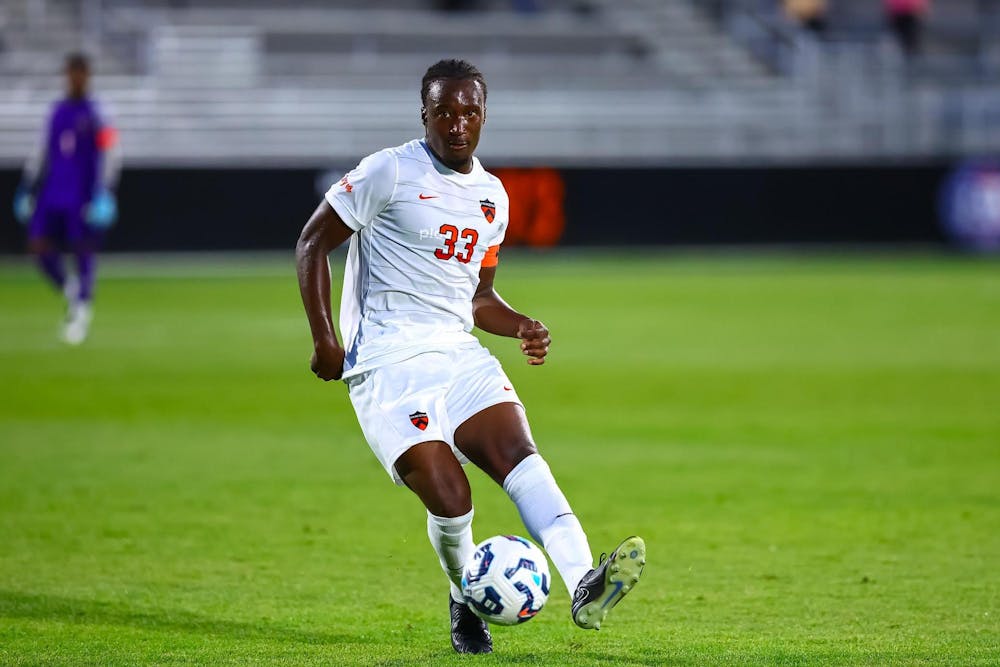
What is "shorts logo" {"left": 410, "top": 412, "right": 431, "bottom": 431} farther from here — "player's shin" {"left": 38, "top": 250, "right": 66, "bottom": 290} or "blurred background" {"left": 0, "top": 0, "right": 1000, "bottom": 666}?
"player's shin" {"left": 38, "top": 250, "right": 66, "bottom": 290}

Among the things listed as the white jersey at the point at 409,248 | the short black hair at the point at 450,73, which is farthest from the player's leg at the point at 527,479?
the short black hair at the point at 450,73

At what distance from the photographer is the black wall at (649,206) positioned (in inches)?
1007

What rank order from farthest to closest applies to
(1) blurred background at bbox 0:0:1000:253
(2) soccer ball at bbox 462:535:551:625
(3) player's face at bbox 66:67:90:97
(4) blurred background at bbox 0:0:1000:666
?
(1) blurred background at bbox 0:0:1000:253 < (3) player's face at bbox 66:67:90:97 < (4) blurred background at bbox 0:0:1000:666 < (2) soccer ball at bbox 462:535:551:625

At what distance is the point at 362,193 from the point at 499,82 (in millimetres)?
25148

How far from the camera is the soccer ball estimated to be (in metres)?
4.89

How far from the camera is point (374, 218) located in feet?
17.6

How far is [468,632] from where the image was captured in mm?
5320

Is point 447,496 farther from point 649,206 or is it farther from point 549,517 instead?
point 649,206

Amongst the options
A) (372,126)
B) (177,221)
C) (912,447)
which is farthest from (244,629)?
(372,126)

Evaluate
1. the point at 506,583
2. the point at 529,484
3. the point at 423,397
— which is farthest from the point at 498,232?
the point at 506,583

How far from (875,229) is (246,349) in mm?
16354

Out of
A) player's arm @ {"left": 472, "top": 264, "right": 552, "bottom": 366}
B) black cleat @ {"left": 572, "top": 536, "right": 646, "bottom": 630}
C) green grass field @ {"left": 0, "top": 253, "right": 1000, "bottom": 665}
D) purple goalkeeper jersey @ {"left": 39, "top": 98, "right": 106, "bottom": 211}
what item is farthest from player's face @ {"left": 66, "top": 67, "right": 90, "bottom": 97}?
black cleat @ {"left": 572, "top": 536, "right": 646, "bottom": 630}

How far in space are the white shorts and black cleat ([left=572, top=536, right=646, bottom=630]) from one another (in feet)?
2.32

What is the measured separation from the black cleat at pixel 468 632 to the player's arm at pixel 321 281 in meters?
0.91
